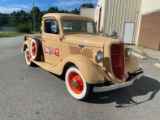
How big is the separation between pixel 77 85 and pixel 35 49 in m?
2.57

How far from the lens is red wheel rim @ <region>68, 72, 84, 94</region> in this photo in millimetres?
4133

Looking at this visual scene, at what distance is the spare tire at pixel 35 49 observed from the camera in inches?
233

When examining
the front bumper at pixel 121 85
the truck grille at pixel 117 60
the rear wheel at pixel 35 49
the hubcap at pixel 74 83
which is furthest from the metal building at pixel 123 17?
the hubcap at pixel 74 83

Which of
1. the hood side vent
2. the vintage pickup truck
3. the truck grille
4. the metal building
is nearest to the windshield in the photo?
the vintage pickup truck

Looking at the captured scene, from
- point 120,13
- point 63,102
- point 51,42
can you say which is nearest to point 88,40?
point 51,42

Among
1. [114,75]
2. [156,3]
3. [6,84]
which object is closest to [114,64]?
[114,75]

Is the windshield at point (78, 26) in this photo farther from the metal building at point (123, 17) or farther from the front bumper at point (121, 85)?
the metal building at point (123, 17)

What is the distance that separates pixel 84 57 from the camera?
4.11 meters

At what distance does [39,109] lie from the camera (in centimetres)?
357

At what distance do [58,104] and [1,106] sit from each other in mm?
1137

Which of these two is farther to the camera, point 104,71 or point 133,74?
point 133,74

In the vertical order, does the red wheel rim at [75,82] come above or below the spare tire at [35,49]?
below

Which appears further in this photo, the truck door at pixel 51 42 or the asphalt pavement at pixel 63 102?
the truck door at pixel 51 42

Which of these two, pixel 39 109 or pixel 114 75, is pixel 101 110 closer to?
pixel 114 75
